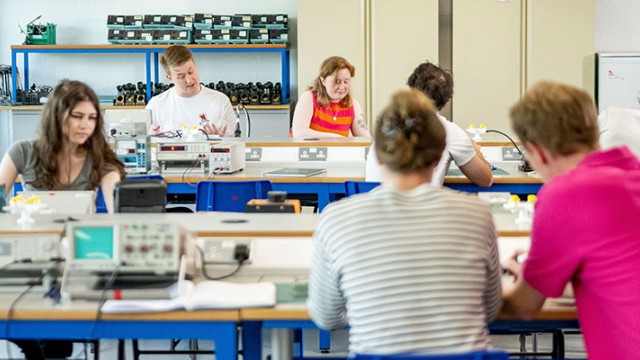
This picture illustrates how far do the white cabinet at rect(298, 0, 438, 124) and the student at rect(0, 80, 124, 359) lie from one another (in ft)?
15.3

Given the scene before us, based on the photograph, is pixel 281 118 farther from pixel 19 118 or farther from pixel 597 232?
pixel 597 232

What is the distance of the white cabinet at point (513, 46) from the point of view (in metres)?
8.53

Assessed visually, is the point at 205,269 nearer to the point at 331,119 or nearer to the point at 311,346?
the point at 311,346

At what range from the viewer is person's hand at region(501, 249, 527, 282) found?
8.34 ft

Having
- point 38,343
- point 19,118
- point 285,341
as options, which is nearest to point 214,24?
point 19,118

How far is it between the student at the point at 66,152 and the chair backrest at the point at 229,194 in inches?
27.7

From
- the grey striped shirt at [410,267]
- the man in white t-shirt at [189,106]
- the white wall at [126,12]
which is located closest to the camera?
the grey striped shirt at [410,267]

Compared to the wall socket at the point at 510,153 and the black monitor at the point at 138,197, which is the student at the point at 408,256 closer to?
the black monitor at the point at 138,197

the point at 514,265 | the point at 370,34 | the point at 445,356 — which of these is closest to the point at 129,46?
the point at 370,34

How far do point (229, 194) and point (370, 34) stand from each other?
4.21 meters

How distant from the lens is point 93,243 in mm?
2531

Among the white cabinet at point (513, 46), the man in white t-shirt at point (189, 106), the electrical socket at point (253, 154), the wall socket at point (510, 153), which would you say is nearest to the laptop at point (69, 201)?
the electrical socket at point (253, 154)

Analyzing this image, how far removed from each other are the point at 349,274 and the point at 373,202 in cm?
17

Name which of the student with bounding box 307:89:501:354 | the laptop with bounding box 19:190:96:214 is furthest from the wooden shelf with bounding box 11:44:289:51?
the student with bounding box 307:89:501:354
